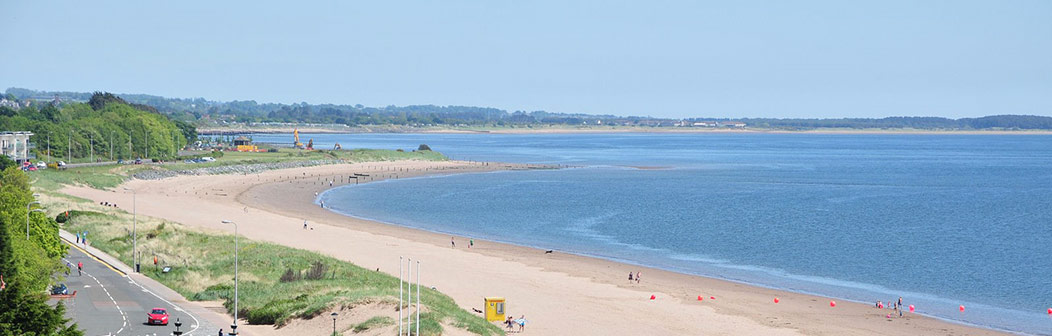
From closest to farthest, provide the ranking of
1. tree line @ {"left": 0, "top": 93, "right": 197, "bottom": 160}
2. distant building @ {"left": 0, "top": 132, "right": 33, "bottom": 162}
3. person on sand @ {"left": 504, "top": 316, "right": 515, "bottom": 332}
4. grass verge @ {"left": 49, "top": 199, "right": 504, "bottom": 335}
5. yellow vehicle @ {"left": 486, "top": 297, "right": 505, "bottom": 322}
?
grass verge @ {"left": 49, "top": 199, "right": 504, "bottom": 335} < person on sand @ {"left": 504, "top": 316, "right": 515, "bottom": 332} < yellow vehicle @ {"left": 486, "top": 297, "right": 505, "bottom": 322} < distant building @ {"left": 0, "top": 132, "right": 33, "bottom": 162} < tree line @ {"left": 0, "top": 93, "right": 197, "bottom": 160}

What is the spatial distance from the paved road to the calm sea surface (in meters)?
27.1

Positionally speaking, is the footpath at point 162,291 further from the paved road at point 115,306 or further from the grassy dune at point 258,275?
the grassy dune at point 258,275

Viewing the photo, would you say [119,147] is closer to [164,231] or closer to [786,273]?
[164,231]

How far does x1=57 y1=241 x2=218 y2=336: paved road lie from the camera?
112ft

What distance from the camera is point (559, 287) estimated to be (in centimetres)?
4809

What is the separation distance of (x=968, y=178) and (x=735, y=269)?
88905mm

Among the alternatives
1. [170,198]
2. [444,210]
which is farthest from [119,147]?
[444,210]

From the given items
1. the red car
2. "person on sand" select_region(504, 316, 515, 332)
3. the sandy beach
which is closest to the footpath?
the red car

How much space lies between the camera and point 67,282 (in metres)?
43.6

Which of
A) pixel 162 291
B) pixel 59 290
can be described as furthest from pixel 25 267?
pixel 162 291

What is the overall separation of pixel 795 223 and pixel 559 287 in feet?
116

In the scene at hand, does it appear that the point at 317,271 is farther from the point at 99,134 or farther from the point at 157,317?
the point at 99,134

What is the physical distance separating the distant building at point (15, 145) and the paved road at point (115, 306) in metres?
69.1

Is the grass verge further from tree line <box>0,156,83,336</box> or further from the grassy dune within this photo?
tree line <box>0,156,83,336</box>
